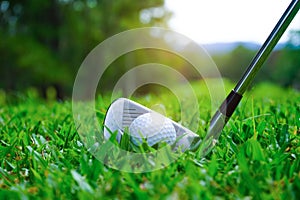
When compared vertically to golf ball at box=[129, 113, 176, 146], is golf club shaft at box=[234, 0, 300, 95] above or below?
above

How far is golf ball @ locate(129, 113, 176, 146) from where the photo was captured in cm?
121

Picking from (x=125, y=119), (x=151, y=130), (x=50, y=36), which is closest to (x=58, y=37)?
(x=50, y=36)

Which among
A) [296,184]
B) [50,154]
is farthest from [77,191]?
[296,184]

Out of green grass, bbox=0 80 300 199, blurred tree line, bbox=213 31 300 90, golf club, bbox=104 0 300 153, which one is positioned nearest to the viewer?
green grass, bbox=0 80 300 199

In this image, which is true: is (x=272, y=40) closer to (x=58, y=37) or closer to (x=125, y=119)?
(x=125, y=119)

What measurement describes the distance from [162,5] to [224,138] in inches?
435

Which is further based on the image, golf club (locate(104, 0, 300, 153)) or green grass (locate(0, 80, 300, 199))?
golf club (locate(104, 0, 300, 153))

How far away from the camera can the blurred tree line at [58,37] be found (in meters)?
9.34

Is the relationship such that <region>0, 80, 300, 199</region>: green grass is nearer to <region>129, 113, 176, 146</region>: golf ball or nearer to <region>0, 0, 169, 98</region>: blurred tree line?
<region>129, 113, 176, 146</region>: golf ball

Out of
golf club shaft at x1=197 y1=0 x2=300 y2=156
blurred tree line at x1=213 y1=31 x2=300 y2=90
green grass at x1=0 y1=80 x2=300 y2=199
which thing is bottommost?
blurred tree line at x1=213 y1=31 x2=300 y2=90

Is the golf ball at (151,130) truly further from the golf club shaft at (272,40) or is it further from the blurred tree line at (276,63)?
the blurred tree line at (276,63)

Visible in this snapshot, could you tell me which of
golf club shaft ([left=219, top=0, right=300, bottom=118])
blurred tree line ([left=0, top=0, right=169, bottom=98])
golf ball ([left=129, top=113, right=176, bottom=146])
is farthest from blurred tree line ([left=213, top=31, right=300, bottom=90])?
golf ball ([left=129, top=113, right=176, bottom=146])

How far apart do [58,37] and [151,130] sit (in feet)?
32.0

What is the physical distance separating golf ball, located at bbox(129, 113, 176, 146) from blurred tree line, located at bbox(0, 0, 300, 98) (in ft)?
25.4
